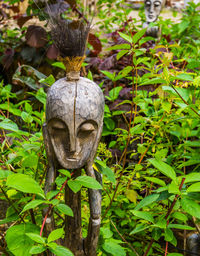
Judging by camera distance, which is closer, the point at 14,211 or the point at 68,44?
the point at 68,44

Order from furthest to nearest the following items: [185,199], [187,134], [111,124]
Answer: [111,124], [187,134], [185,199]

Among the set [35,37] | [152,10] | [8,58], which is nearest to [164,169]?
[35,37]

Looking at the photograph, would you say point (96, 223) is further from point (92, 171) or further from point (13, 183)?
point (13, 183)

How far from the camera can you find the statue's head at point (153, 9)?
3.74m

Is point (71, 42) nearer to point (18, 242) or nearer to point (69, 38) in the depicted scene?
point (69, 38)

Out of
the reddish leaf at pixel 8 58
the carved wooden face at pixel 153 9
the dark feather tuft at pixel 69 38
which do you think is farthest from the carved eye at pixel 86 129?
the carved wooden face at pixel 153 9

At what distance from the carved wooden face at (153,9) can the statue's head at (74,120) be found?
3008 millimetres

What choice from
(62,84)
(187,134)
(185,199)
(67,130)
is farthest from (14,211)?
(187,134)

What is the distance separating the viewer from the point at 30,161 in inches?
45.3

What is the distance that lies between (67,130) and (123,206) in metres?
0.92

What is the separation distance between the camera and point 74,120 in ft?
3.31

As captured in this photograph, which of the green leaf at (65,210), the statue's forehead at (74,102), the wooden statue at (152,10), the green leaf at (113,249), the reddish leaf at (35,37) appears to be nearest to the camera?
the green leaf at (65,210)

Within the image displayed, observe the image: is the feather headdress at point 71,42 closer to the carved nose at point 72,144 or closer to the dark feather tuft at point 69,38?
the dark feather tuft at point 69,38

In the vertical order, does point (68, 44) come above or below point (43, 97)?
above
